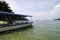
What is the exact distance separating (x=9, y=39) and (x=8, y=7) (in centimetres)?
2522

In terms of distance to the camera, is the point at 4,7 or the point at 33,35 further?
the point at 4,7

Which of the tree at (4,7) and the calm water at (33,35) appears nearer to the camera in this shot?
the calm water at (33,35)

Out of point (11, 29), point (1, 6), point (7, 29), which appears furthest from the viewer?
point (1, 6)

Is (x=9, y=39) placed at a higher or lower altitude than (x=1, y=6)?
lower

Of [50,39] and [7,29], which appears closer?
[50,39]

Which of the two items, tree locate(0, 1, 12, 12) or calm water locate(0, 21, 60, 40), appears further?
tree locate(0, 1, 12, 12)

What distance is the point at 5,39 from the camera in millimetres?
13695

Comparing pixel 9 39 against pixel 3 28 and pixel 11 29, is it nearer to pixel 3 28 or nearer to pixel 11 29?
pixel 3 28

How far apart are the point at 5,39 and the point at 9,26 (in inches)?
199

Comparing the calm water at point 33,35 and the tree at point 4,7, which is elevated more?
the tree at point 4,7

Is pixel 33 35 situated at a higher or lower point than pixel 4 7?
lower

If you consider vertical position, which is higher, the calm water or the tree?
the tree

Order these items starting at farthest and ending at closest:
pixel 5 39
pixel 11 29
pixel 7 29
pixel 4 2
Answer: pixel 4 2 → pixel 11 29 → pixel 7 29 → pixel 5 39

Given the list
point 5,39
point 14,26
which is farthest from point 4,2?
point 5,39
